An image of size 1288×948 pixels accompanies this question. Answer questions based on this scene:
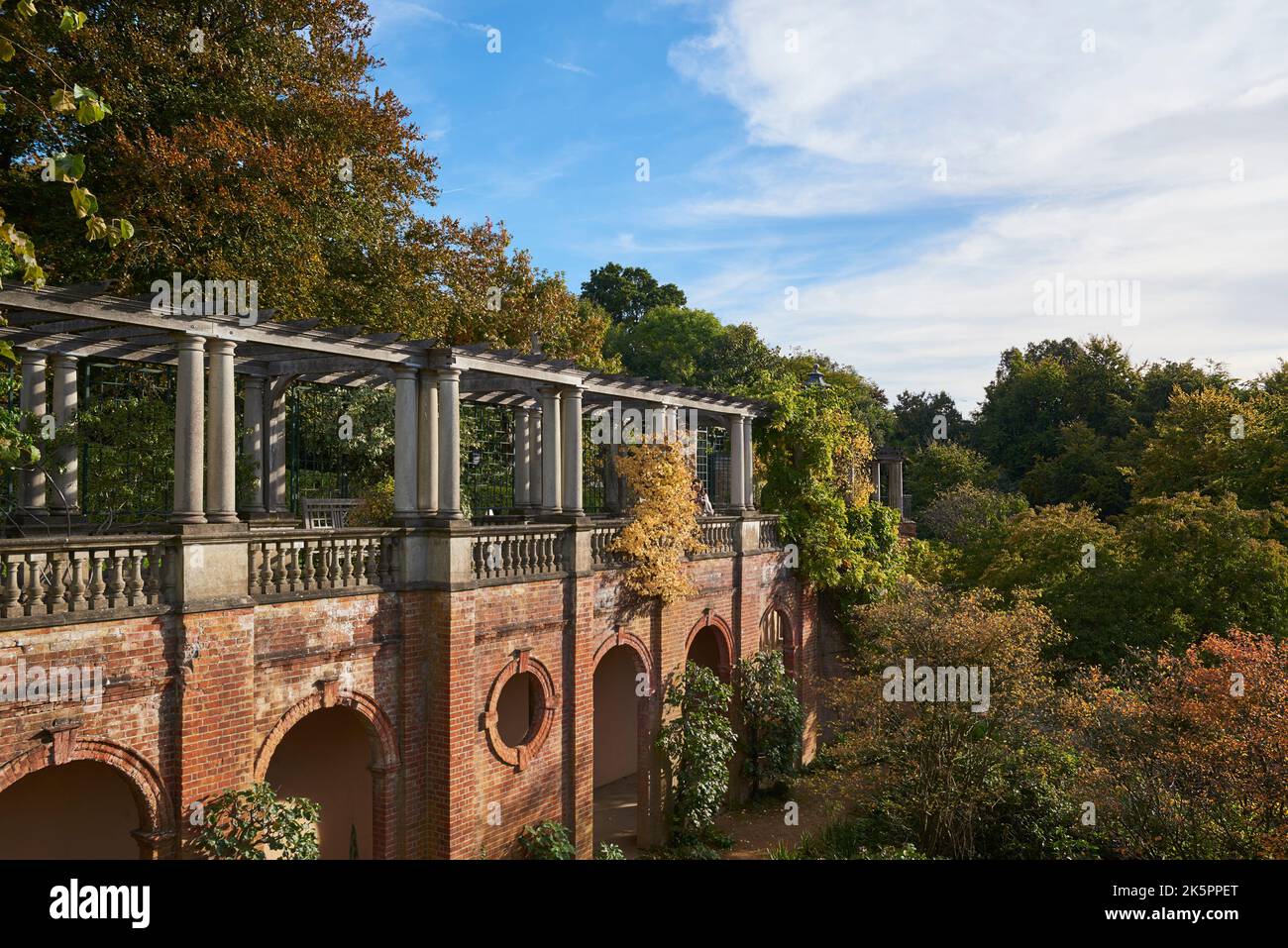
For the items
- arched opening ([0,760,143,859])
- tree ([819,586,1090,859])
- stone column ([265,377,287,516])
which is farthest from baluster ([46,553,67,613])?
tree ([819,586,1090,859])

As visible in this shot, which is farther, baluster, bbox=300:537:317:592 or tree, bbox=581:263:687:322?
tree, bbox=581:263:687:322

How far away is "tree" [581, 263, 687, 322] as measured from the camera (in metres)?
63.2

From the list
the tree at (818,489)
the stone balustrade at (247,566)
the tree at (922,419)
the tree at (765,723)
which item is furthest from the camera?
the tree at (922,419)

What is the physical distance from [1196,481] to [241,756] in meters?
32.6

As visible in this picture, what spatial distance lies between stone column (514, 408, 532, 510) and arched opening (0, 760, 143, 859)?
401 inches

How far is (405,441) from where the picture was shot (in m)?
13.5

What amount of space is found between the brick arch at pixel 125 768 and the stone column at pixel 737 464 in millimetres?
14635

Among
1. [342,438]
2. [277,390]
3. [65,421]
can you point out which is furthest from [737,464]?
[65,421]

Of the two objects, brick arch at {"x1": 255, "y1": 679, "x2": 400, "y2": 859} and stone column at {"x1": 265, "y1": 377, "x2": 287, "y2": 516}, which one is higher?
stone column at {"x1": 265, "y1": 377, "x2": 287, "y2": 516}

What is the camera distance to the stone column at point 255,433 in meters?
16.6
